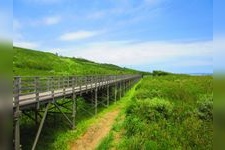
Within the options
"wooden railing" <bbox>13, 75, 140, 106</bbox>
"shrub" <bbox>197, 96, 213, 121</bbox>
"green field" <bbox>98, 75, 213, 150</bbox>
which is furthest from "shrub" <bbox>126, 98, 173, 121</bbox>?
"wooden railing" <bbox>13, 75, 140, 106</bbox>

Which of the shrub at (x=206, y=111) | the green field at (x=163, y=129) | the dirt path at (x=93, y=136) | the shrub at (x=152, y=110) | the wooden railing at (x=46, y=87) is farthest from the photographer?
the shrub at (x=152, y=110)

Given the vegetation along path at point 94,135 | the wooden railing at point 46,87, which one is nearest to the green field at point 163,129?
the vegetation along path at point 94,135

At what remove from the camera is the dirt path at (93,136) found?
18031 millimetres

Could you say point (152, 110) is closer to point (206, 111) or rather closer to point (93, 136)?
point (206, 111)

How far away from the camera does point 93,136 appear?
20172mm

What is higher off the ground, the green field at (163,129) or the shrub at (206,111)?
the shrub at (206,111)

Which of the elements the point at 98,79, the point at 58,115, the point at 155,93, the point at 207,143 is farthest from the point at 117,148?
the point at 98,79

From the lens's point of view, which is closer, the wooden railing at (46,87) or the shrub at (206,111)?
the wooden railing at (46,87)

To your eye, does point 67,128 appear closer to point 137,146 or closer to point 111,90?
point 137,146

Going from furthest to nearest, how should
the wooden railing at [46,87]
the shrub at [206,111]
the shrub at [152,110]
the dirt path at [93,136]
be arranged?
1. the shrub at [152,110]
2. the shrub at [206,111]
3. the dirt path at [93,136]
4. the wooden railing at [46,87]

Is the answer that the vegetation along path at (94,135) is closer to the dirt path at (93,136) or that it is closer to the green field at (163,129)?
the dirt path at (93,136)

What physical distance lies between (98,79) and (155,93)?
21.7 ft

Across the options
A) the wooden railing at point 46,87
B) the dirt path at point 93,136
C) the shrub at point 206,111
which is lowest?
the dirt path at point 93,136

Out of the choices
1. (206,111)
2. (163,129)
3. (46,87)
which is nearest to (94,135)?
(46,87)
